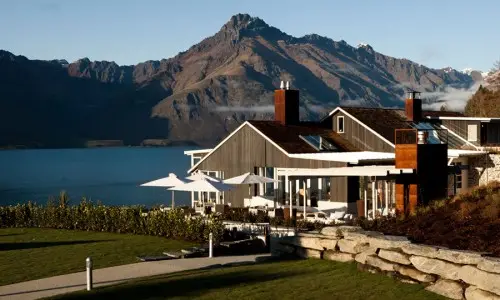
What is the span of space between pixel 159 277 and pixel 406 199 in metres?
10.9

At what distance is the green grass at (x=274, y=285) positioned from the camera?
13.2 m

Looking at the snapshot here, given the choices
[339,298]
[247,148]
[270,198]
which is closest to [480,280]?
[339,298]

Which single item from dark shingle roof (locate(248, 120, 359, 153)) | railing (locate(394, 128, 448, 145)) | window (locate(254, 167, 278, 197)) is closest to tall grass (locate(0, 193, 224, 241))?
railing (locate(394, 128, 448, 145))

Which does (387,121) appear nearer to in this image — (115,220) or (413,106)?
(413,106)

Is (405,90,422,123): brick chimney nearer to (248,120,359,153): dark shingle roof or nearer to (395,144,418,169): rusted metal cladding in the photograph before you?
(248,120,359,153): dark shingle roof

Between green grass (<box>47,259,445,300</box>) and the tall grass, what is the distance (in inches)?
241

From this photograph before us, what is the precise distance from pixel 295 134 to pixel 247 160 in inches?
113

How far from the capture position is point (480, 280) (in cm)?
1190

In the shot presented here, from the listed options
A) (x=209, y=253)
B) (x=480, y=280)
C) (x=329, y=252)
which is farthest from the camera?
(x=209, y=253)

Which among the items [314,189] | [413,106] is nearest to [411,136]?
[314,189]

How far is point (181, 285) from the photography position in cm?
1506

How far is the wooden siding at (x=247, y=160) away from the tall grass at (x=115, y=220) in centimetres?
932

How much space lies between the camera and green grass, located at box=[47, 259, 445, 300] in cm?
1317

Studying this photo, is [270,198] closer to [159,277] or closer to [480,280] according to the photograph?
[159,277]
